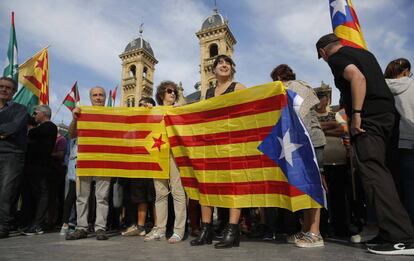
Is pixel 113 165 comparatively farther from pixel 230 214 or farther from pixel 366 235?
pixel 366 235

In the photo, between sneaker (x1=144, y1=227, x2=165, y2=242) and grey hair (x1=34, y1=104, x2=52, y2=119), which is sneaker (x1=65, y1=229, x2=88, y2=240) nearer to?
sneaker (x1=144, y1=227, x2=165, y2=242)

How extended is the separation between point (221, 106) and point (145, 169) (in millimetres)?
1427

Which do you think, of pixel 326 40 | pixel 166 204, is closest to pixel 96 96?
pixel 166 204

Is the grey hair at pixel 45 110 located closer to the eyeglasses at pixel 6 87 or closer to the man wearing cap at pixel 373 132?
the eyeglasses at pixel 6 87

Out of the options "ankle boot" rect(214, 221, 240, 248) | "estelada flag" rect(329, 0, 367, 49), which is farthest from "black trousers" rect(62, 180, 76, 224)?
"estelada flag" rect(329, 0, 367, 49)

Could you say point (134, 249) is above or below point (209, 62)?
below

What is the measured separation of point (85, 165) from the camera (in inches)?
162

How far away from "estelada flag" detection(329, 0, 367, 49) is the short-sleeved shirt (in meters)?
1.73

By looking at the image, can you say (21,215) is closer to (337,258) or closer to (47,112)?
(47,112)

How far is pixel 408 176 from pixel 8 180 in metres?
5.28

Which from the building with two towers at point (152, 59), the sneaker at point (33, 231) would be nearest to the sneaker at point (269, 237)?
the sneaker at point (33, 231)

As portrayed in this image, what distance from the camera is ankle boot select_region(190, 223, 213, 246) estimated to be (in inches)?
124

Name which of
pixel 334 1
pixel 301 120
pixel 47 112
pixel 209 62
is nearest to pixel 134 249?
pixel 301 120

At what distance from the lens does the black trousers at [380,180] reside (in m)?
2.45
